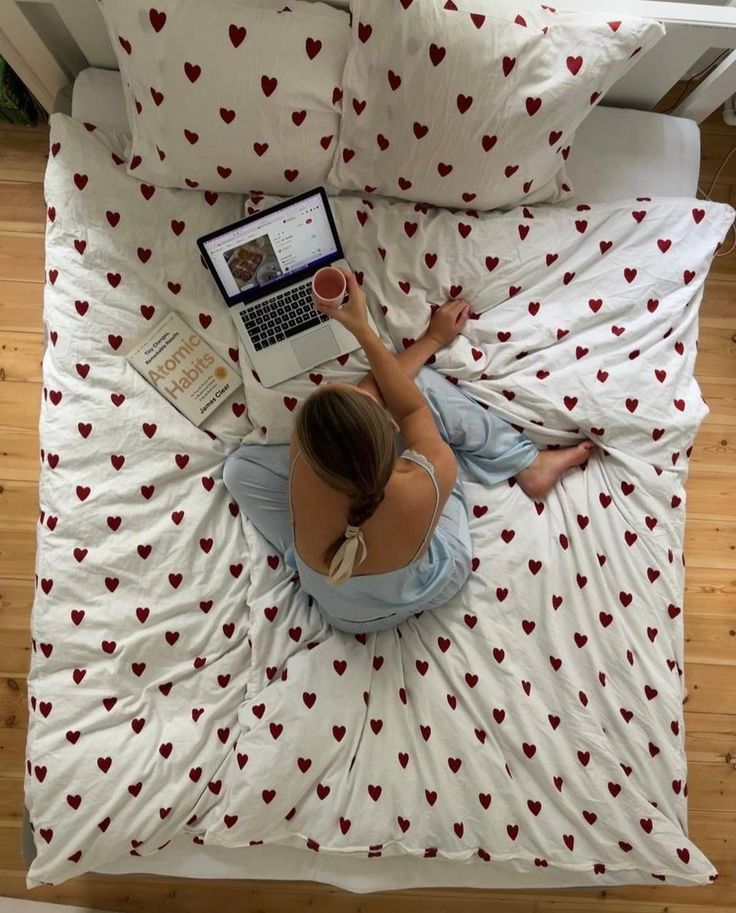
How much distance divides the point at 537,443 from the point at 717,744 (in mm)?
899

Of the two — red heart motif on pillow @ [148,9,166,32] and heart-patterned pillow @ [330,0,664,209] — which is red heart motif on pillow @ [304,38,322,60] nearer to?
heart-patterned pillow @ [330,0,664,209]

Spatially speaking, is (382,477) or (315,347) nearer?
(382,477)

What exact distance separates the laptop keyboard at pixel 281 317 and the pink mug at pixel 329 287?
0.34 ft

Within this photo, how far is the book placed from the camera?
122 centimetres

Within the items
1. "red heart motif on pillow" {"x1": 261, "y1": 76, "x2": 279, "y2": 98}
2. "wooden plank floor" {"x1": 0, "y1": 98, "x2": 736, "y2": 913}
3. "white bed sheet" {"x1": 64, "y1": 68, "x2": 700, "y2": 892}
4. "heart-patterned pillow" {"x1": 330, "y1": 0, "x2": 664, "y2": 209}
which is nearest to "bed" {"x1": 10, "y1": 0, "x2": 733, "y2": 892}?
"white bed sheet" {"x1": 64, "y1": 68, "x2": 700, "y2": 892}

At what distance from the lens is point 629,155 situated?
4.36ft

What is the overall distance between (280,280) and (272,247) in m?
0.06

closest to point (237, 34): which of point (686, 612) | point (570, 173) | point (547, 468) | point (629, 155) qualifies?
point (570, 173)

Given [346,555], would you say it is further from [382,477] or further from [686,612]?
[686,612]

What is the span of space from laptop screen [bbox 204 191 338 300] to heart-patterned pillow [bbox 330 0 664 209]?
0.31 ft

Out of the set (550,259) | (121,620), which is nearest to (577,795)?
(121,620)

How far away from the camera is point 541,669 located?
1194 millimetres

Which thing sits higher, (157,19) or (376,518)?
(157,19)

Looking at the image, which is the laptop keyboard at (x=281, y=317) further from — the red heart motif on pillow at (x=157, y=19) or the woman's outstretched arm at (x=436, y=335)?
the red heart motif on pillow at (x=157, y=19)
